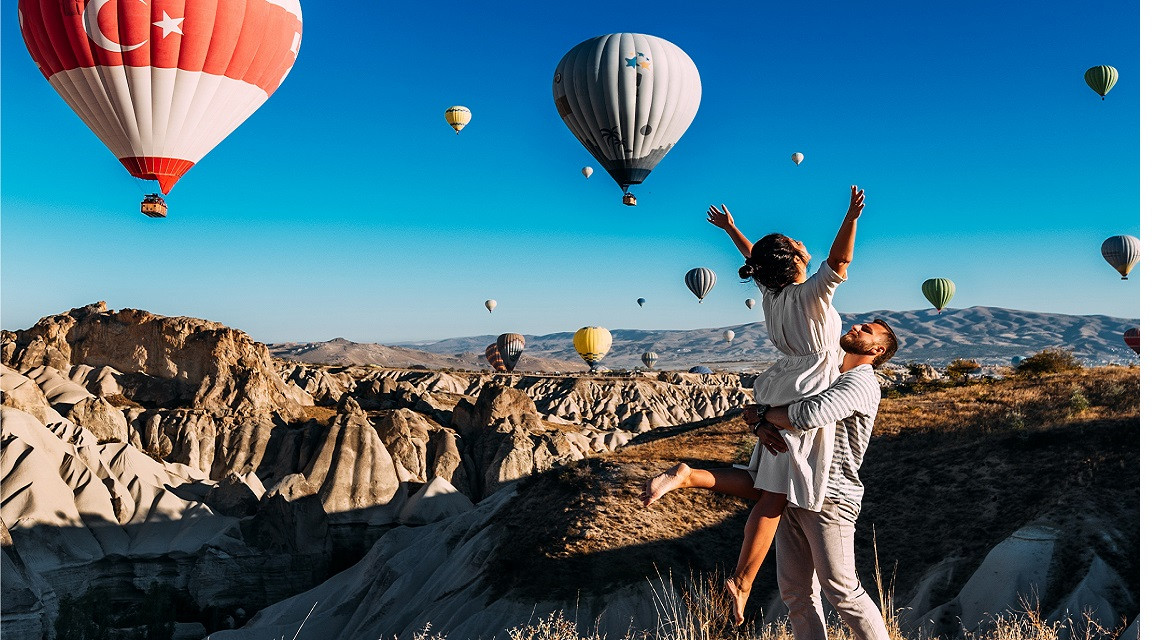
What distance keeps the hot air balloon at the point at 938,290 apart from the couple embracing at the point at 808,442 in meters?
65.5

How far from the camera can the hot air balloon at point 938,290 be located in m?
65.8

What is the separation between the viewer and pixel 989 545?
592 inches

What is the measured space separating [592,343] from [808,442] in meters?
81.0

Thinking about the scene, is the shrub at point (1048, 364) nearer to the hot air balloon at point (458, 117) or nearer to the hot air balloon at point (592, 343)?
the hot air balloon at point (458, 117)

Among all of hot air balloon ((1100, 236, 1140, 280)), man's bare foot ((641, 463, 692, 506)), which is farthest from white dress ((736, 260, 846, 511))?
hot air balloon ((1100, 236, 1140, 280))

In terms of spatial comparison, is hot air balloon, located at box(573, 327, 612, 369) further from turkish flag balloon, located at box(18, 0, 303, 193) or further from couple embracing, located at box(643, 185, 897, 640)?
couple embracing, located at box(643, 185, 897, 640)

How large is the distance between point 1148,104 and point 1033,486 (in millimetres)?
12352

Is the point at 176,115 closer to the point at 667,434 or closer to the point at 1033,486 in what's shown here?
the point at 667,434

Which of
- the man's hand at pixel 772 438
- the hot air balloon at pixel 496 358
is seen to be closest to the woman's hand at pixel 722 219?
the man's hand at pixel 772 438

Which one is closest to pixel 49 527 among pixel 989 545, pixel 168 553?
pixel 168 553

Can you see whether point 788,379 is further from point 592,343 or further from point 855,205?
point 592,343

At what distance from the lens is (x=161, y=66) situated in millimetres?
23812

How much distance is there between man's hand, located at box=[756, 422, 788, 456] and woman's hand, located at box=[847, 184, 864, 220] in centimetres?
98

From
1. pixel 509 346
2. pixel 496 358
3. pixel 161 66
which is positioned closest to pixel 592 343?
pixel 509 346
